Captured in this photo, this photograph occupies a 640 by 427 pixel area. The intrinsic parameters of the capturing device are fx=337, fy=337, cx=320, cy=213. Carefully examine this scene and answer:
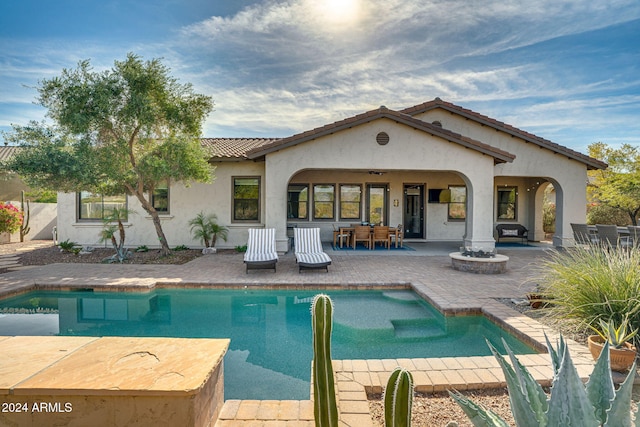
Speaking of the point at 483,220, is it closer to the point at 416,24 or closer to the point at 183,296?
the point at 416,24

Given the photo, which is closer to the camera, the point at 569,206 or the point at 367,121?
the point at 367,121

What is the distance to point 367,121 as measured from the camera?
11898 mm

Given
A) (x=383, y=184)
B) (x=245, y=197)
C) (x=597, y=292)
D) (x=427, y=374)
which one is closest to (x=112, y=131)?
(x=245, y=197)

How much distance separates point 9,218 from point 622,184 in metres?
29.1

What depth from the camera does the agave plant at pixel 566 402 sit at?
4.78 feet

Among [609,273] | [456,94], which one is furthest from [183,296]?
[456,94]

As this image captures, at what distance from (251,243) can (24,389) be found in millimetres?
8502

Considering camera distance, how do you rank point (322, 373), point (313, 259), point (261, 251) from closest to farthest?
1. point (322, 373)
2. point (313, 259)
3. point (261, 251)

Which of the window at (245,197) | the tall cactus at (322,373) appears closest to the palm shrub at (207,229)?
the window at (245,197)

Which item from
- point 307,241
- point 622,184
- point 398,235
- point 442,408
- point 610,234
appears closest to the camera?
point 442,408

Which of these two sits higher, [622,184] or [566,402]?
[622,184]

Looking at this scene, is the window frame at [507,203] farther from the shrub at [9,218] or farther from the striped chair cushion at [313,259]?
the shrub at [9,218]

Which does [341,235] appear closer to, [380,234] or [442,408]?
[380,234]

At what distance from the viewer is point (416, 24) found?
37.2 ft
